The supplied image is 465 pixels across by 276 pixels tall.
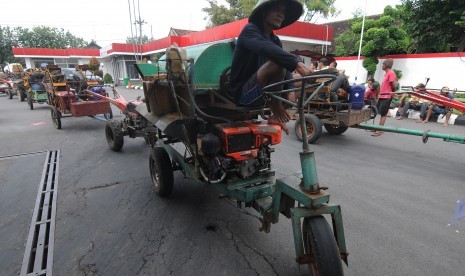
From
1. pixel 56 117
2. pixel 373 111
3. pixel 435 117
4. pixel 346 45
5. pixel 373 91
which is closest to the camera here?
pixel 373 111

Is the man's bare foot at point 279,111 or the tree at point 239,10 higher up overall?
the tree at point 239,10

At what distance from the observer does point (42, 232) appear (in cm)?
314

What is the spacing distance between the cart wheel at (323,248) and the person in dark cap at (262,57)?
1057 mm

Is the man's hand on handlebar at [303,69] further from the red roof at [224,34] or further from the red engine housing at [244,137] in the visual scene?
the red roof at [224,34]

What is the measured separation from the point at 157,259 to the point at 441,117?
10.4m

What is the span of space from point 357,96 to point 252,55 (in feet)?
15.5

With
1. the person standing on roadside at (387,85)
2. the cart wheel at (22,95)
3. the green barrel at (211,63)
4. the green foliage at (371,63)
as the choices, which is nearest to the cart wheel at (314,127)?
the person standing on roadside at (387,85)

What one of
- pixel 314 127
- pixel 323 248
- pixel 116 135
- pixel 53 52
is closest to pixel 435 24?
pixel 314 127

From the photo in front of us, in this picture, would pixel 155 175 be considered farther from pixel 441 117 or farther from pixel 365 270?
pixel 441 117

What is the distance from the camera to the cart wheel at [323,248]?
6.31 ft

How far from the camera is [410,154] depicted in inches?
231

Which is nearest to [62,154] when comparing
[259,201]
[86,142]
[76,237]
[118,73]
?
[86,142]

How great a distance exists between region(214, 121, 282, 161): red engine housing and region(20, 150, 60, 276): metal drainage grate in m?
1.93

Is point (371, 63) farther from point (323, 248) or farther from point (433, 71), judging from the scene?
point (323, 248)
